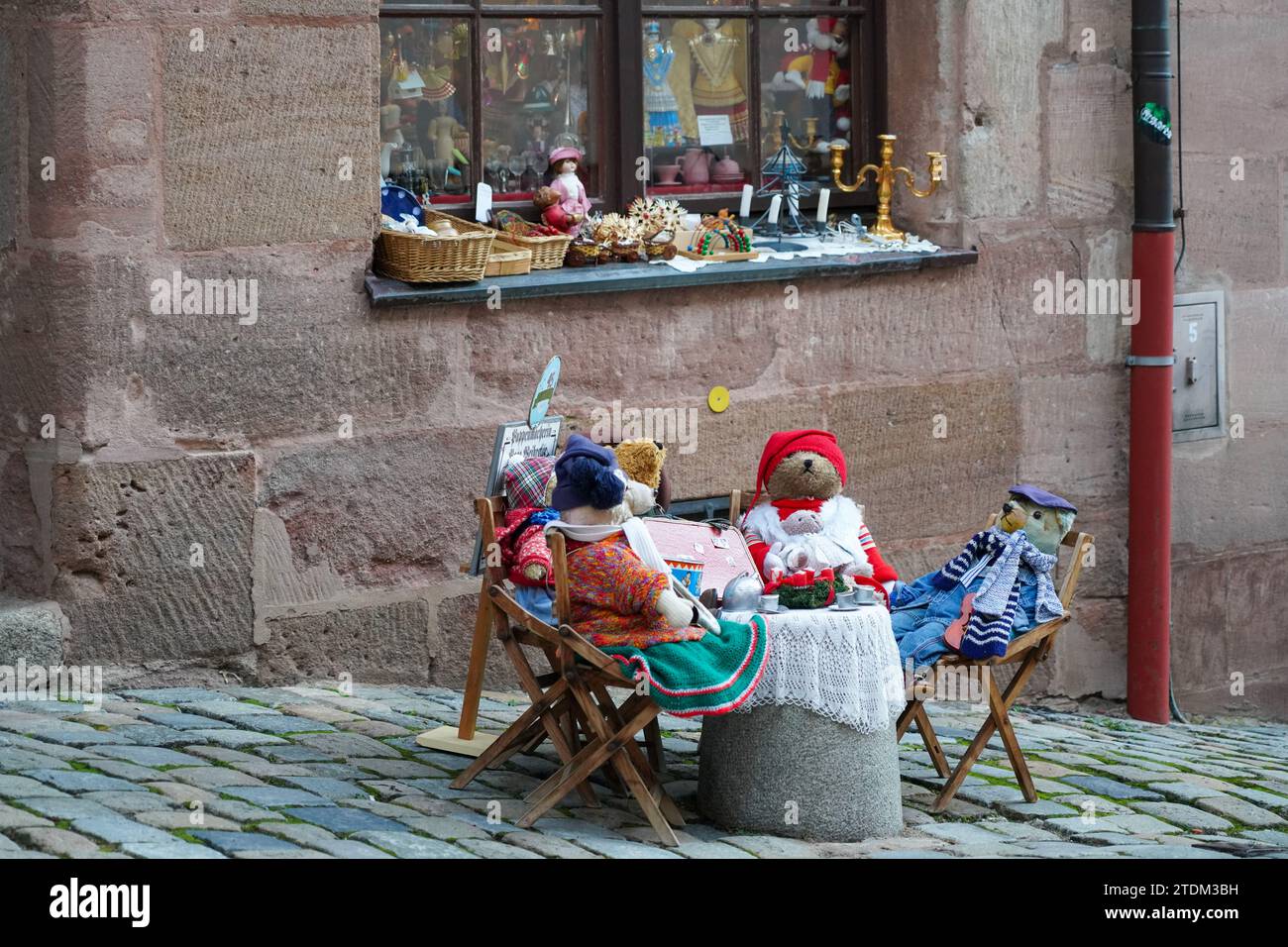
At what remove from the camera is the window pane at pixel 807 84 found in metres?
7.74

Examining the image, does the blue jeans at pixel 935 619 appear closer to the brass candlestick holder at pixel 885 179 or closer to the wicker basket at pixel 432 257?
the wicker basket at pixel 432 257

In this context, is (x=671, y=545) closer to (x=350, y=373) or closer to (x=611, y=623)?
(x=611, y=623)

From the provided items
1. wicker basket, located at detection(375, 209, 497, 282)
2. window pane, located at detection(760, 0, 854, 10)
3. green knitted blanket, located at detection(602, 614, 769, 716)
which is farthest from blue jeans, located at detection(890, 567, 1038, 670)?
window pane, located at detection(760, 0, 854, 10)

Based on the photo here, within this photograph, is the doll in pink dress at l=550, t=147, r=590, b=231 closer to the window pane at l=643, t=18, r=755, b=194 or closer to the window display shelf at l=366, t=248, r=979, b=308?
the window display shelf at l=366, t=248, r=979, b=308

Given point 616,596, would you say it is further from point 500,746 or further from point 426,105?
point 426,105

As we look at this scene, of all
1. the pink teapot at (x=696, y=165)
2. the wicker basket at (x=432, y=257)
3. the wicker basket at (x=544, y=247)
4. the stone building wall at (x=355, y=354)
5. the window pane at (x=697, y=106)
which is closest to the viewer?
the stone building wall at (x=355, y=354)

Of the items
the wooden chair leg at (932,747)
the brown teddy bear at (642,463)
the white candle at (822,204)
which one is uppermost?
the white candle at (822,204)

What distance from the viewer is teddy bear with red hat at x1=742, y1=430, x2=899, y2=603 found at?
18.6ft

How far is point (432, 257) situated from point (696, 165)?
1.63 m

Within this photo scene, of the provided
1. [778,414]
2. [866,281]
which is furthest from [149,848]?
[866,281]

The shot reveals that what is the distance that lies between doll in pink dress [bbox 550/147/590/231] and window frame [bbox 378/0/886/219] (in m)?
0.16

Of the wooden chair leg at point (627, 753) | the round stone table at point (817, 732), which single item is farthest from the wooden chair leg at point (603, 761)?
the round stone table at point (817, 732)

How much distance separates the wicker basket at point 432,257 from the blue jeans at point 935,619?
1894 mm

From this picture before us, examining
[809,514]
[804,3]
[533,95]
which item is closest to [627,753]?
[809,514]
